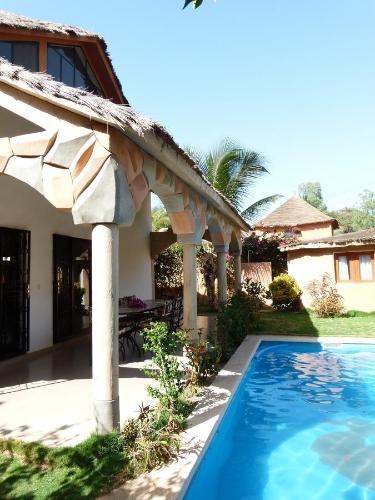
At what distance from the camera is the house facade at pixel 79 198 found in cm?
461

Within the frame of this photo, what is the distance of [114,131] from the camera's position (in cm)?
482

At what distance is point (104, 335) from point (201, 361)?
2.80 meters

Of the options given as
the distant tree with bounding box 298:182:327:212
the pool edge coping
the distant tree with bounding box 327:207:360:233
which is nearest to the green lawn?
the pool edge coping

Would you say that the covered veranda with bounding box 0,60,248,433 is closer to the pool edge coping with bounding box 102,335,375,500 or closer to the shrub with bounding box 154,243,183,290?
the pool edge coping with bounding box 102,335,375,500

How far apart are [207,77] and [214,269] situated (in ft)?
35.1

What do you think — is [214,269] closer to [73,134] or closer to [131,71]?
[131,71]

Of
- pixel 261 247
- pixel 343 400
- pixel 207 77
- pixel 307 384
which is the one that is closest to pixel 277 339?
pixel 307 384

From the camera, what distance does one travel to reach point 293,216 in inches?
1277

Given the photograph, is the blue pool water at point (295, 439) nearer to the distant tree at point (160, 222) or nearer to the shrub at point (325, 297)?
the shrub at point (325, 297)

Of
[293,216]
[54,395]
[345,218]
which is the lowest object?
[54,395]

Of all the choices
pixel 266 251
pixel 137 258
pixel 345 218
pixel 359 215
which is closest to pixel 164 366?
pixel 137 258

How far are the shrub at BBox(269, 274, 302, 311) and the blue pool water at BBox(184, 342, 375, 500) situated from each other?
29.5 feet

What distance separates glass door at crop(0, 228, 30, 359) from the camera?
8.57 metres

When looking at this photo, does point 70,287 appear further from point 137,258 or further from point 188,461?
point 188,461
